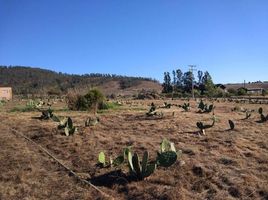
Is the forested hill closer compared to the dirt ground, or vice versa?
the dirt ground

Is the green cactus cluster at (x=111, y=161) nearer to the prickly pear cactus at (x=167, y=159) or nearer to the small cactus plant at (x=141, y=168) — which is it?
the small cactus plant at (x=141, y=168)

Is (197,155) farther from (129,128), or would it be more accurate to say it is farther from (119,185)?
(129,128)

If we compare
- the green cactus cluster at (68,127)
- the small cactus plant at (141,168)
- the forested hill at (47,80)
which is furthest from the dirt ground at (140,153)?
the forested hill at (47,80)

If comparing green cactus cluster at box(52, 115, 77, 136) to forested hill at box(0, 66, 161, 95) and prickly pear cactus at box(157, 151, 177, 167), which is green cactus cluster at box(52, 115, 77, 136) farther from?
forested hill at box(0, 66, 161, 95)

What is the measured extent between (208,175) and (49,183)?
331 centimetres

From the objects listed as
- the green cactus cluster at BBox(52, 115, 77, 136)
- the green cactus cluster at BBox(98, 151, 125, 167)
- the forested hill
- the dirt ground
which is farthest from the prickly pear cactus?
the forested hill

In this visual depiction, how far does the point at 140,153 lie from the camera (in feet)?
36.4

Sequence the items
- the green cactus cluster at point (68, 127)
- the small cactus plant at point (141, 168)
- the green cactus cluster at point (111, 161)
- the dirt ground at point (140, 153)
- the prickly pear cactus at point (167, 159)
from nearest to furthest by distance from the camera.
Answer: the dirt ground at point (140, 153), the small cactus plant at point (141, 168), the prickly pear cactus at point (167, 159), the green cactus cluster at point (111, 161), the green cactus cluster at point (68, 127)

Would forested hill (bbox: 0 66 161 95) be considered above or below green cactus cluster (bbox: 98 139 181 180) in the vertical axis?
above

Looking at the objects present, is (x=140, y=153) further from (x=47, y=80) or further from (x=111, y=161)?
(x=47, y=80)

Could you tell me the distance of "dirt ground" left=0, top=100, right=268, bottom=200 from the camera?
8148 mm

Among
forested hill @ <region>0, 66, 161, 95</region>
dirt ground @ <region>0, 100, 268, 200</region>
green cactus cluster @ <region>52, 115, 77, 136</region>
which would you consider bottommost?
dirt ground @ <region>0, 100, 268, 200</region>

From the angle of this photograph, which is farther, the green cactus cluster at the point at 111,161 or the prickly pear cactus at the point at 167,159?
the green cactus cluster at the point at 111,161

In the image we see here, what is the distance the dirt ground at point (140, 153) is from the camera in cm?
815
